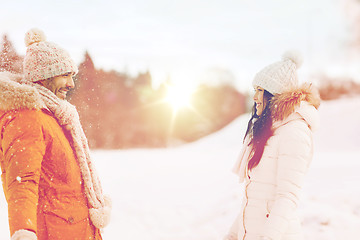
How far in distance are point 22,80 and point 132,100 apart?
2844 cm

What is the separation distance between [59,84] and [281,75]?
1.43 metres

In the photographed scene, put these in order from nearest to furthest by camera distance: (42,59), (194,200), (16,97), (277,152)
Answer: (16,97) → (42,59) → (277,152) → (194,200)

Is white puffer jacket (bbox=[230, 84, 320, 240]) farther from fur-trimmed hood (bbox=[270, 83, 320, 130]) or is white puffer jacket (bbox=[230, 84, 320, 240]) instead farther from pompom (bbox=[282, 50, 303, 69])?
pompom (bbox=[282, 50, 303, 69])

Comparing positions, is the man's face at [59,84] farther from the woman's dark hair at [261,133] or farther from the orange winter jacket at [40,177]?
the woman's dark hair at [261,133]

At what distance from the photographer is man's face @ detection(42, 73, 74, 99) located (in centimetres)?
211

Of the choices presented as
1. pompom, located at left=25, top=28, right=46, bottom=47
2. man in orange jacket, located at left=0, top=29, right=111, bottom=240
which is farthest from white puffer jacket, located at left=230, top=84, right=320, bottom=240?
pompom, located at left=25, top=28, right=46, bottom=47

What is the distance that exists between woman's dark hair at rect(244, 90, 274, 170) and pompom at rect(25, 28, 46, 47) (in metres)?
1.52

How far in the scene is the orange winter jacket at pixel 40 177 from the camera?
1.74m

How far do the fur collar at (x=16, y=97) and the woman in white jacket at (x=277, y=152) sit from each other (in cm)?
138

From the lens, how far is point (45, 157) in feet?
6.28

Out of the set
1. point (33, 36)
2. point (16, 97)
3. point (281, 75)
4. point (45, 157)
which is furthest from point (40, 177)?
point (281, 75)

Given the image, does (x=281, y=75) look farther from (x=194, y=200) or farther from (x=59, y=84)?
(x=194, y=200)

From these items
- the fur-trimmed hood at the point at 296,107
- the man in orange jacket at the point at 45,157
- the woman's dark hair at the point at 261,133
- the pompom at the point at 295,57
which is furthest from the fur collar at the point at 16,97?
the pompom at the point at 295,57

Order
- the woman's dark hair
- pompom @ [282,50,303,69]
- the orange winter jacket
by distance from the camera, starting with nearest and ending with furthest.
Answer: the orange winter jacket, the woman's dark hair, pompom @ [282,50,303,69]
